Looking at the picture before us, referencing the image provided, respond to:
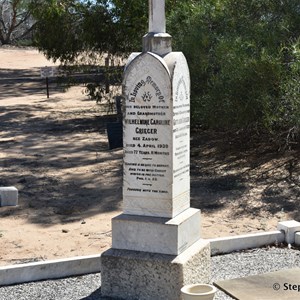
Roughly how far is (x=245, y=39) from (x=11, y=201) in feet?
15.3

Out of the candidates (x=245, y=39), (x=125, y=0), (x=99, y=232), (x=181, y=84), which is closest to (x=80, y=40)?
(x=125, y=0)

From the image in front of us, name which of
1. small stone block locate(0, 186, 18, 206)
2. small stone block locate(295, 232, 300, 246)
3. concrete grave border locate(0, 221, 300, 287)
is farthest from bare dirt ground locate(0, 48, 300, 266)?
small stone block locate(295, 232, 300, 246)

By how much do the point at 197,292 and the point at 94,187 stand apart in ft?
18.3

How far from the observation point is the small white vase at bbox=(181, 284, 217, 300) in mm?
5191

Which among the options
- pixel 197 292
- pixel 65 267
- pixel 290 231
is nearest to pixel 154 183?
pixel 197 292

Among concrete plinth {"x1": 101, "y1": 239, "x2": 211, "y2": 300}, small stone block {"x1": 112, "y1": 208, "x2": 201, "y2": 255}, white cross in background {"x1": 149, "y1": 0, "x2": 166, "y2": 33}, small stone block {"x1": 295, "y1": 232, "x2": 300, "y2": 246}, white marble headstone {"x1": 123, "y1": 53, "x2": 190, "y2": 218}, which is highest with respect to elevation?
white cross in background {"x1": 149, "y1": 0, "x2": 166, "y2": 33}

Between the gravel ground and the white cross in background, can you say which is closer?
the white cross in background

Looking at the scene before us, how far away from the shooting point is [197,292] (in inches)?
210

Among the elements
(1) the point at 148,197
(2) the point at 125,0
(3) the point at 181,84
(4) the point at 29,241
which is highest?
(2) the point at 125,0

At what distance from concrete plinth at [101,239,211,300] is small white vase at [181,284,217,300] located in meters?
0.23

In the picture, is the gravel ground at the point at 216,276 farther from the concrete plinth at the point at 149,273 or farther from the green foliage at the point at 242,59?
the green foliage at the point at 242,59

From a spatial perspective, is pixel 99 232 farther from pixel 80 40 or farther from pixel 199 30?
pixel 80 40

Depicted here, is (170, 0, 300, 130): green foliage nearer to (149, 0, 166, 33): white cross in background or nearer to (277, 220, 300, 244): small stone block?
(277, 220, 300, 244): small stone block

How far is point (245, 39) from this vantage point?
1145 cm
